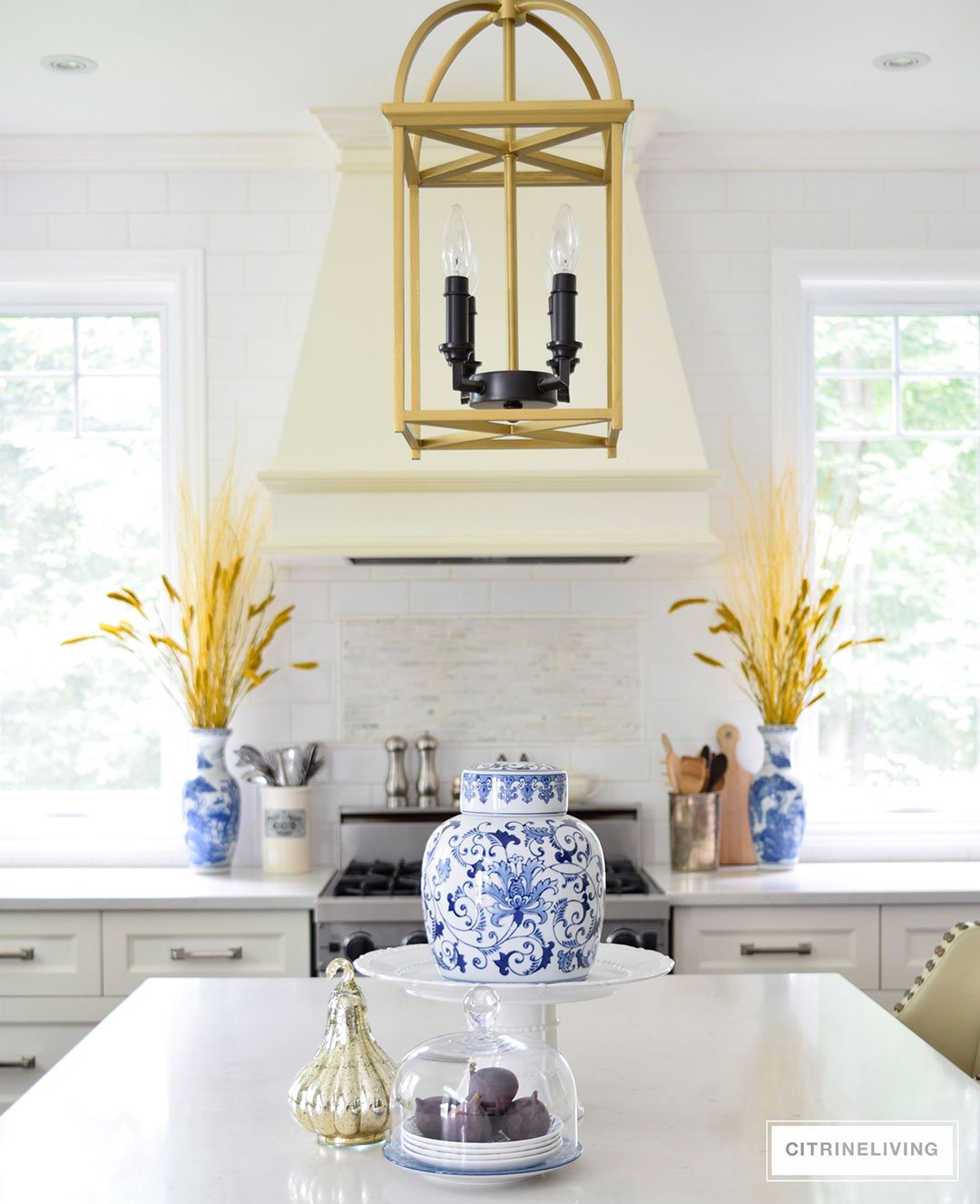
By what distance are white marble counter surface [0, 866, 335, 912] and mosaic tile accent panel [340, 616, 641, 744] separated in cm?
54

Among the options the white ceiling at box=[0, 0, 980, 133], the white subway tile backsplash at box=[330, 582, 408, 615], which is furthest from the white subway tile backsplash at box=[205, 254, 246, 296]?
the white subway tile backsplash at box=[330, 582, 408, 615]

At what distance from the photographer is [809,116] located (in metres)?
4.02

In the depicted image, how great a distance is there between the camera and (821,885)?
144 inches

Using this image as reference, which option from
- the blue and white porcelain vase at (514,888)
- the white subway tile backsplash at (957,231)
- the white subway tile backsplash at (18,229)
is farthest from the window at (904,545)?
the blue and white porcelain vase at (514,888)

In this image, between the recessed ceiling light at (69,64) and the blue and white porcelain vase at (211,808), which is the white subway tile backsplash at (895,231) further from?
the blue and white porcelain vase at (211,808)

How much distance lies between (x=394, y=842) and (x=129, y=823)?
879 millimetres

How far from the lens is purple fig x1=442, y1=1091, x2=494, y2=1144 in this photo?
157 cm

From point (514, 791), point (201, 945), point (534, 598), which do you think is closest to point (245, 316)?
point (534, 598)

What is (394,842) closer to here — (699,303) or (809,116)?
(699,303)

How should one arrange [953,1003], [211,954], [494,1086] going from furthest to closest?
[211,954], [953,1003], [494,1086]

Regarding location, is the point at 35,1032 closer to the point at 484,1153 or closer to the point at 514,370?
the point at 484,1153

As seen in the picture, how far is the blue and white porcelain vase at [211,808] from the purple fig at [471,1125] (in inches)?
94.0

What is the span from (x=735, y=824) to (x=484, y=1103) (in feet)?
8.48

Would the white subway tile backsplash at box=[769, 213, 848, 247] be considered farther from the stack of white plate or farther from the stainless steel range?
the stack of white plate
